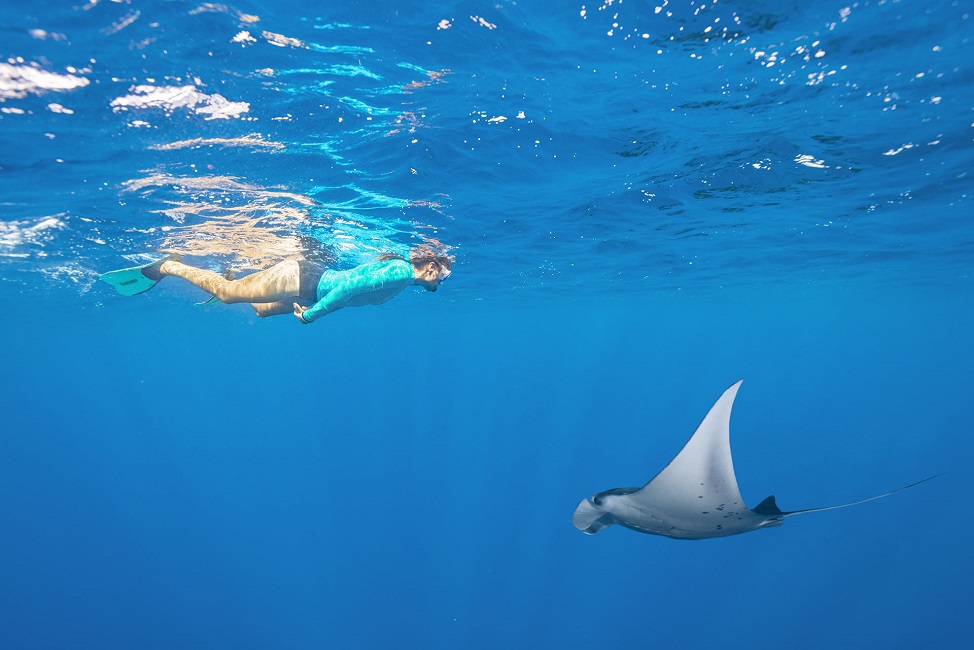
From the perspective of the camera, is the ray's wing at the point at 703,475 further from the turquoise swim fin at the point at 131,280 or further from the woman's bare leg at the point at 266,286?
the turquoise swim fin at the point at 131,280

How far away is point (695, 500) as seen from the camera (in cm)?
455

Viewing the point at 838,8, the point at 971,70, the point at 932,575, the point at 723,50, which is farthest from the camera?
the point at 932,575

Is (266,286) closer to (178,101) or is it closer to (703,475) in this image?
(178,101)

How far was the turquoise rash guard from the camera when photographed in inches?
305

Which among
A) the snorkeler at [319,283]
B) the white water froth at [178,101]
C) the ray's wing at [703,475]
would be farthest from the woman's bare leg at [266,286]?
the ray's wing at [703,475]

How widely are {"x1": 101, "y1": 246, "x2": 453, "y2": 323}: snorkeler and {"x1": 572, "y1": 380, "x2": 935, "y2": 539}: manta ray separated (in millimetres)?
4687

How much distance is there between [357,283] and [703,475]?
576 centimetres

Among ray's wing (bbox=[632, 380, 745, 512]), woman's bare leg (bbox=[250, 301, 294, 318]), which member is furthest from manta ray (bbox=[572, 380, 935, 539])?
woman's bare leg (bbox=[250, 301, 294, 318])

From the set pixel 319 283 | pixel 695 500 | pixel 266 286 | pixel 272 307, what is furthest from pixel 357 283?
pixel 695 500

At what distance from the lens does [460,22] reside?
5855 mm

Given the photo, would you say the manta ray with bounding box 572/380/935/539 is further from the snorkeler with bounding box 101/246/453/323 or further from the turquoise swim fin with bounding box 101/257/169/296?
the turquoise swim fin with bounding box 101/257/169/296

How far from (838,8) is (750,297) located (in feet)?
116

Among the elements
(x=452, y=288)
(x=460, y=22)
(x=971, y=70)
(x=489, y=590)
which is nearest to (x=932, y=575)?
(x=489, y=590)

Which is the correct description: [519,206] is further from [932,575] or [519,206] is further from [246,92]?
[932,575]
